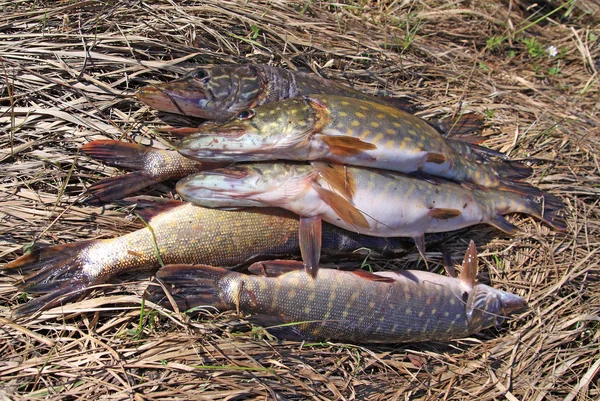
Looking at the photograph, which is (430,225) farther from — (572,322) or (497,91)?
(497,91)

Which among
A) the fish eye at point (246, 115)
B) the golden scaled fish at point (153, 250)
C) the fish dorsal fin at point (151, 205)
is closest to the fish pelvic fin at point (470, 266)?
the golden scaled fish at point (153, 250)

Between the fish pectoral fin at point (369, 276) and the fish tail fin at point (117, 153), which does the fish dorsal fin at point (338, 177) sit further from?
the fish tail fin at point (117, 153)

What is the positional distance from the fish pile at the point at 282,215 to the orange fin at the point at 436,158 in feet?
0.05

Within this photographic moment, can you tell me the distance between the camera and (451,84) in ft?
15.8

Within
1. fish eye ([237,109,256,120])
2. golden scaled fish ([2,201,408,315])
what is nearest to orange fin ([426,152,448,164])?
golden scaled fish ([2,201,408,315])

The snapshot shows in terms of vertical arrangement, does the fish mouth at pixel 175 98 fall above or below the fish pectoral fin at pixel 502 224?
above

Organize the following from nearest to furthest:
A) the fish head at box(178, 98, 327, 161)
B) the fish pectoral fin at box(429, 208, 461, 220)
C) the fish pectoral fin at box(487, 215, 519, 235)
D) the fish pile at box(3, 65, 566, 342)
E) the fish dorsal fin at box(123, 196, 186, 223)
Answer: the fish head at box(178, 98, 327, 161)
the fish pile at box(3, 65, 566, 342)
the fish dorsal fin at box(123, 196, 186, 223)
the fish pectoral fin at box(429, 208, 461, 220)
the fish pectoral fin at box(487, 215, 519, 235)

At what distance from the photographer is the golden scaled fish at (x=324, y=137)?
3.13 meters

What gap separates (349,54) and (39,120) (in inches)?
112

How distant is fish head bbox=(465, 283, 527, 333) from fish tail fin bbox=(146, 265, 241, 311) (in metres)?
1.90

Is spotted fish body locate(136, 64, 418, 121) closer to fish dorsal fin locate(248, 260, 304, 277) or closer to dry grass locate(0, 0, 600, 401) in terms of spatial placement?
dry grass locate(0, 0, 600, 401)

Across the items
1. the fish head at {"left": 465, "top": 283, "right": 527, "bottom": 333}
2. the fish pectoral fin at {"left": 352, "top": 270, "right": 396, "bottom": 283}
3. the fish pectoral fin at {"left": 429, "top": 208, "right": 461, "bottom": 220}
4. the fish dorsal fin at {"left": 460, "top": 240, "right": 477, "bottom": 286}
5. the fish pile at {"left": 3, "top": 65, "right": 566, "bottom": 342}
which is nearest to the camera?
the fish pile at {"left": 3, "top": 65, "right": 566, "bottom": 342}

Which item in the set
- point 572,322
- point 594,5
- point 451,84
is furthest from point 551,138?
point 594,5

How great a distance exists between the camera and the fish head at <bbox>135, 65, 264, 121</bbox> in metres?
3.50
